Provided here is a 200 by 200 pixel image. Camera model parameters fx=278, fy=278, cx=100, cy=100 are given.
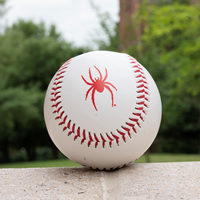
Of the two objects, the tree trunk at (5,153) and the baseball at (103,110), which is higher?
the baseball at (103,110)

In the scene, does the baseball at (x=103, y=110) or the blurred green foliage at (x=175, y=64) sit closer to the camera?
the baseball at (x=103, y=110)

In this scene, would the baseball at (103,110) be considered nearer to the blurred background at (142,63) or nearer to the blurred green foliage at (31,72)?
the blurred background at (142,63)

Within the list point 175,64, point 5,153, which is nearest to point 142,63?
point 175,64

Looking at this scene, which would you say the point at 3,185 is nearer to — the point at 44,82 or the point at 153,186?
the point at 153,186

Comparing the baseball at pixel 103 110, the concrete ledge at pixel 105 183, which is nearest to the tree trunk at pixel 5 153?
the concrete ledge at pixel 105 183

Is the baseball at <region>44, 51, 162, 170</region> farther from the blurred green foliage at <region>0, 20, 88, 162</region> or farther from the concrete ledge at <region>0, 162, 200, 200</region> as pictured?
the blurred green foliage at <region>0, 20, 88, 162</region>

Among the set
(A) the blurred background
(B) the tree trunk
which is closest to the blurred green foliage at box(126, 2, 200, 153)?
(A) the blurred background
